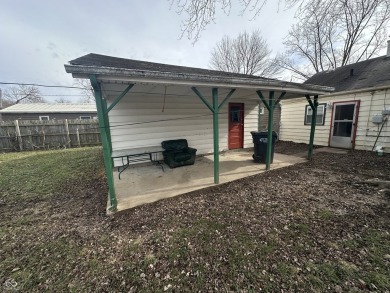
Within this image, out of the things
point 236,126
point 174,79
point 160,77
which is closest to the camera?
point 160,77

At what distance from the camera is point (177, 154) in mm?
5523

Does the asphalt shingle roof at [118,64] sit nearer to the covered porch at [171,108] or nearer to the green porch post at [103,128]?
the covered porch at [171,108]

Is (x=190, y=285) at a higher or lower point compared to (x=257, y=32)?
lower

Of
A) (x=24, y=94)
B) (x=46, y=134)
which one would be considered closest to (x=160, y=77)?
(x=46, y=134)

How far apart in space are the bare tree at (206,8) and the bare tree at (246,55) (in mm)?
17460

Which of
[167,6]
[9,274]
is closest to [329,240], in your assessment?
[9,274]

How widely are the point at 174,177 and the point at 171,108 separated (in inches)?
107

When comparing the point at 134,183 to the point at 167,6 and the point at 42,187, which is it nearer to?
the point at 42,187

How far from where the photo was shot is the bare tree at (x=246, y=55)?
18875 mm

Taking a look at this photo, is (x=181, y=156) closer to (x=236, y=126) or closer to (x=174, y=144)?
Answer: (x=174, y=144)

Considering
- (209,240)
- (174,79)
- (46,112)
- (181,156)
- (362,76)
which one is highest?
(362,76)

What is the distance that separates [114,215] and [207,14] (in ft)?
15.0

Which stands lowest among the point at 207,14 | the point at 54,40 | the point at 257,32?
the point at 207,14

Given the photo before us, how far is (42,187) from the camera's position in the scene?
14.3 ft
